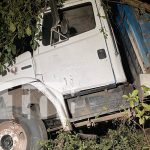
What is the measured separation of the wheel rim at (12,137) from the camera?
425 centimetres

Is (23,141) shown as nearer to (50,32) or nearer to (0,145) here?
(0,145)

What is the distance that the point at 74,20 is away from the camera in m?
4.90

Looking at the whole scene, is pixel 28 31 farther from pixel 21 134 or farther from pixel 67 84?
pixel 21 134

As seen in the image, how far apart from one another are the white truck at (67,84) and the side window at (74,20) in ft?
0.10

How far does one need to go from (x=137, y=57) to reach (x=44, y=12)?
1.56 m

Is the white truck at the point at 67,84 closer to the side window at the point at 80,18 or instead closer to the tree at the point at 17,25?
the side window at the point at 80,18

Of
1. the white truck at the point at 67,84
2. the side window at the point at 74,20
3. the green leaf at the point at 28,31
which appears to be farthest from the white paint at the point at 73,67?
the green leaf at the point at 28,31

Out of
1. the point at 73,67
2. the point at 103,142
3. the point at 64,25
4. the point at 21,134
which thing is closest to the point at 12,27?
the point at 64,25

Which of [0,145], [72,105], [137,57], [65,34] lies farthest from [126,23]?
[0,145]

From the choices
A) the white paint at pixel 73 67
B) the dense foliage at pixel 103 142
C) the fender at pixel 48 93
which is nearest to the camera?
Result: the dense foliage at pixel 103 142

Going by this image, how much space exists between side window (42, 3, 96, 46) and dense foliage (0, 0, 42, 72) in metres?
0.16

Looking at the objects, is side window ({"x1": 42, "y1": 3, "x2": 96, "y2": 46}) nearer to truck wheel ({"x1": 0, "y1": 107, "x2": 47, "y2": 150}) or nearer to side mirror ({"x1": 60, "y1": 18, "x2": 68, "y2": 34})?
side mirror ({"x1": 60, "y1": 18, "x2": 68, "y2": 34})

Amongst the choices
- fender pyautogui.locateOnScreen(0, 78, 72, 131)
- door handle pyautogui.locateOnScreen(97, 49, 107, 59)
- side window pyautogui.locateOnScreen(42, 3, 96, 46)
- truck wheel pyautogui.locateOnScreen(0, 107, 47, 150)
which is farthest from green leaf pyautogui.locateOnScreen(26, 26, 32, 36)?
truck wheel pyautogui.locateOnScreen(0, 107, 47, 150)

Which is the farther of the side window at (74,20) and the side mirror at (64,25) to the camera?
the side window at (74,20)
